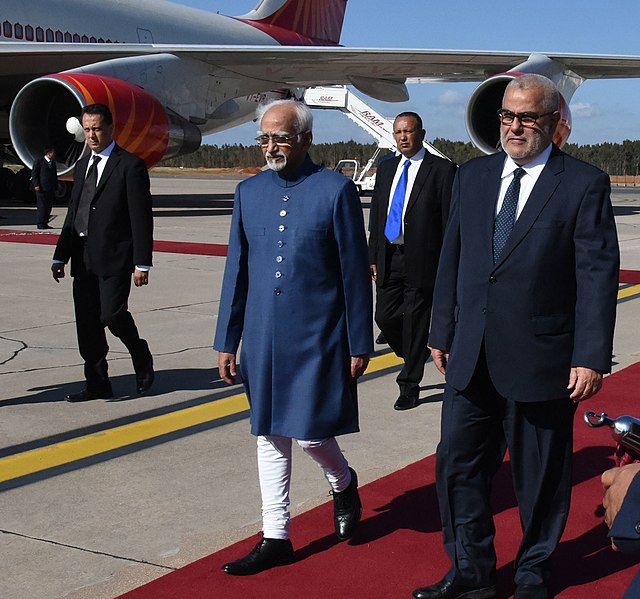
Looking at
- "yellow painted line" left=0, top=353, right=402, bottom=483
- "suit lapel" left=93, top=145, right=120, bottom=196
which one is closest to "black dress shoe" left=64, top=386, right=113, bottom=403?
"yellow painted line" left=0, top=353, right=402, bottom=483

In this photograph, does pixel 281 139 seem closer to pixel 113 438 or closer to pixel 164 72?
pixel 113 438

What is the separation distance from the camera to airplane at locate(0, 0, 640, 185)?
605 inches

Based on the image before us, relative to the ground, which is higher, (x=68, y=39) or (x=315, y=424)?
(x=68, y=39)

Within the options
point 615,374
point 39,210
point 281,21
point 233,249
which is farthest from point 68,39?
point 233,249

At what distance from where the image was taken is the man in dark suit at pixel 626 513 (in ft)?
5.33

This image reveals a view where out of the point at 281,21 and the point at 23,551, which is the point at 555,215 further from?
the point at 281,21

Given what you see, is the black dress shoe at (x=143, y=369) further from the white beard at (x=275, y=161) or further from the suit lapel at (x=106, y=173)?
the white beard at (x=275, y=161)

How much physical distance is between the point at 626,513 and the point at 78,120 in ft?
46.3

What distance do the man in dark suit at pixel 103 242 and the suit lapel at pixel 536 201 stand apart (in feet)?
9.47

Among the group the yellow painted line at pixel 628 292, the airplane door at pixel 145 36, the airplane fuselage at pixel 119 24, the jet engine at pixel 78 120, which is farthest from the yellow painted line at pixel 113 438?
the airplane door at pixel 145 36

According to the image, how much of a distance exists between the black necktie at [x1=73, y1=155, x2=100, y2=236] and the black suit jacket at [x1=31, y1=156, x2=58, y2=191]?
999 cm

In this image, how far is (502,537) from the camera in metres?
3.70

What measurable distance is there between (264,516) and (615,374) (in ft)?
11.7

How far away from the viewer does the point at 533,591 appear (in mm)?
3064
